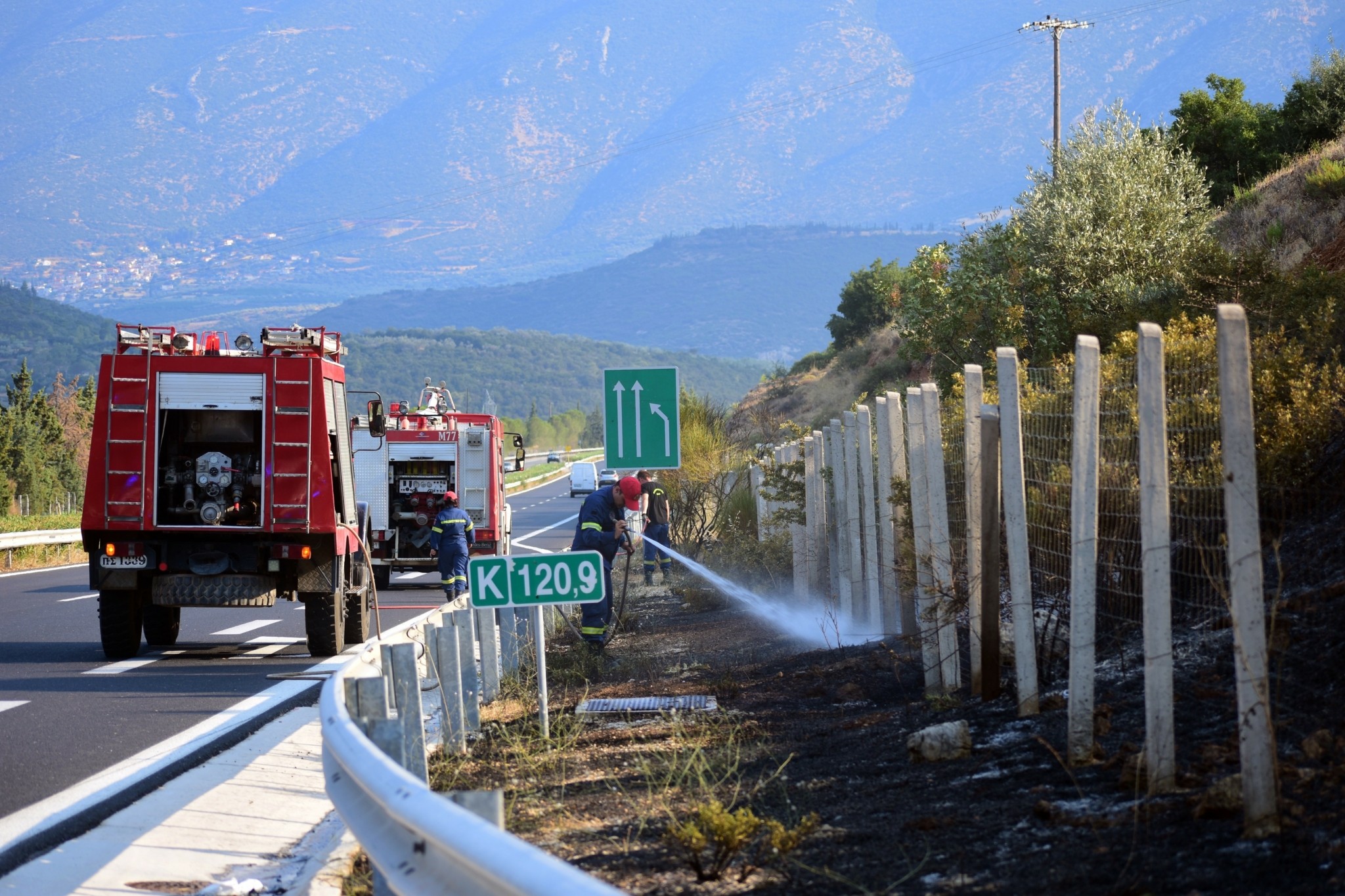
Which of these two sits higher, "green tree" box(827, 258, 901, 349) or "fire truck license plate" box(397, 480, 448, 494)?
"green tree" box(827, 258, 901, 349)

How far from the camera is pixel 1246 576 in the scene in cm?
501

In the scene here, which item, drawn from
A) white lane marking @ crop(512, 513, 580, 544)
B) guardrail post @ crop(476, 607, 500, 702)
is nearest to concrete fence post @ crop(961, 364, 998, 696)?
guardrail post @ crop(476, 607, 500, 702)

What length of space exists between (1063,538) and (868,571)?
341cm

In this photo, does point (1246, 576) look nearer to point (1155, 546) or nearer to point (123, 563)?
point (1155, 546)

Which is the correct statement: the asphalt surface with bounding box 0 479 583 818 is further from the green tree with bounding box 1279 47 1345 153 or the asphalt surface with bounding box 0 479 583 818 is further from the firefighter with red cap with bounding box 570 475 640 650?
the green tree with bounding box 1279 47 1345 153

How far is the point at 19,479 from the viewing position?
171ft

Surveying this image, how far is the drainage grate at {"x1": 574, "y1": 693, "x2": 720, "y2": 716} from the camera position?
9.45 meters

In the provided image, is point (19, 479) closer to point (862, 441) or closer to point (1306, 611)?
point (862, 441)

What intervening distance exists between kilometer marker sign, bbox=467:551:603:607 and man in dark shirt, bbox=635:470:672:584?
11.4m

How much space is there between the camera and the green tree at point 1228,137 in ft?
103

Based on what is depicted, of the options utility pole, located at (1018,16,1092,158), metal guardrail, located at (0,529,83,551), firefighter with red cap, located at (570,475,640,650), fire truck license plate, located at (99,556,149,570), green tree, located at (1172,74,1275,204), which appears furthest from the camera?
utility pole, located at (1018,16,1092,158)

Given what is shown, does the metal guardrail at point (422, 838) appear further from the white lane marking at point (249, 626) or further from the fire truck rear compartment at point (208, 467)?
the white lane marking at point (249, 626)

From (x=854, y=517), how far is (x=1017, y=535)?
486 centimetres

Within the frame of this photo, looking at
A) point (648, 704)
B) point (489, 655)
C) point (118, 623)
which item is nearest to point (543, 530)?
point (118, 623)
